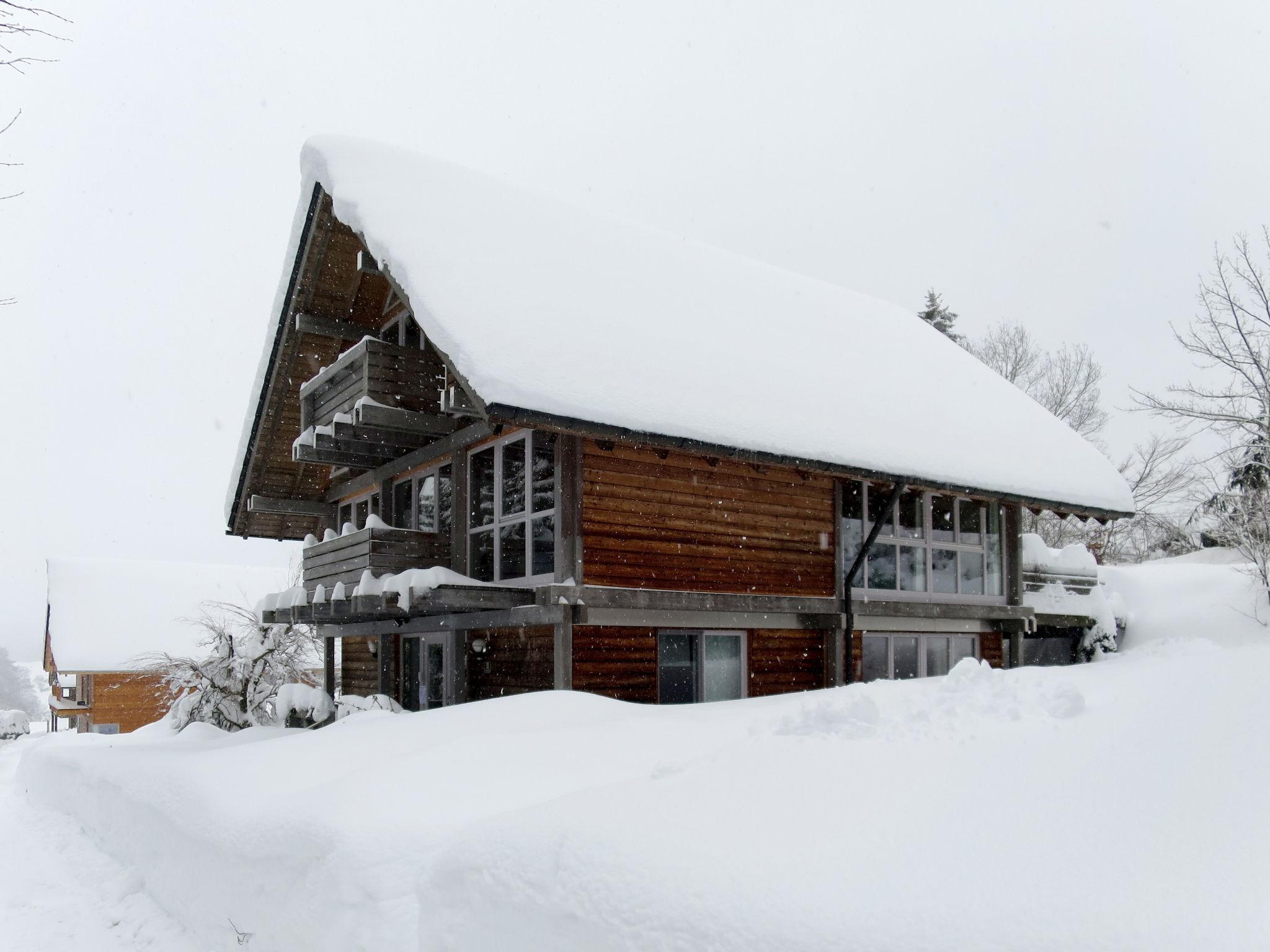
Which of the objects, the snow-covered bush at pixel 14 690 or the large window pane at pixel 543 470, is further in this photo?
the snow-covered bush at pixel 14 690

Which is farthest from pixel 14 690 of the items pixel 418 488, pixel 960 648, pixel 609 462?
pixel 609 462

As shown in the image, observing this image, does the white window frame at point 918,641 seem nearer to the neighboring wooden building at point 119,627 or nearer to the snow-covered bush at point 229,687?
the snow-covered bush at point 229,687

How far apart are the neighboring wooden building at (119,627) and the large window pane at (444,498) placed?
875 inches

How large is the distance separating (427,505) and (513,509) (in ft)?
8.65

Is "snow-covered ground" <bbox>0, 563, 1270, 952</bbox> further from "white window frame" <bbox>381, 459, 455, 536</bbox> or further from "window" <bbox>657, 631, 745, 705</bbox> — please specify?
"white window frame" <bbox>381, 459, 455, 536</bbox>

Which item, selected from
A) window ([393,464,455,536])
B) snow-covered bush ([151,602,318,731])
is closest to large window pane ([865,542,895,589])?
window ([393,464,455,536])

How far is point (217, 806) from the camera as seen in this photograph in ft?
26.7

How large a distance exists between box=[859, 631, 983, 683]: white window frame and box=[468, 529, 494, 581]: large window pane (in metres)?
5.51

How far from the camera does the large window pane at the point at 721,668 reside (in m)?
13.4

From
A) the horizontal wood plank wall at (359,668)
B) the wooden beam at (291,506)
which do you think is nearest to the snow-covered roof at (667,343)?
the wooden beam at (291,506)

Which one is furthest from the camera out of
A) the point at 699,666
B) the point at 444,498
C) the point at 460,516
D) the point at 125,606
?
the point at 125,606

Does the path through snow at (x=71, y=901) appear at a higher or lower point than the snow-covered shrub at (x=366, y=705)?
lower

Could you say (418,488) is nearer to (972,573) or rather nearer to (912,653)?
(912,653)

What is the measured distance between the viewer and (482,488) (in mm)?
13703
